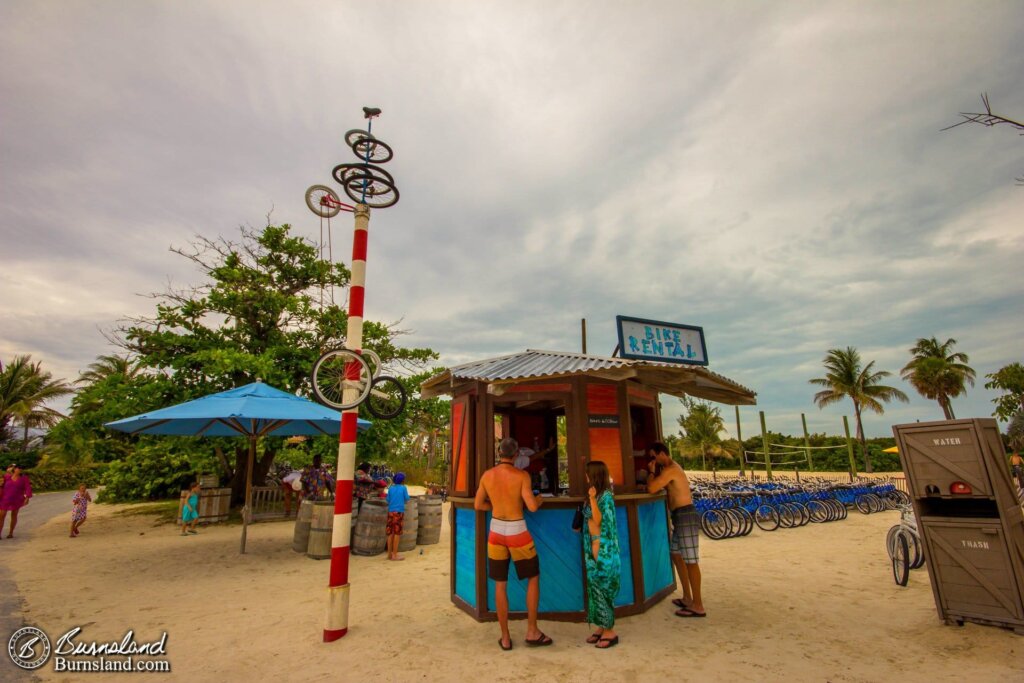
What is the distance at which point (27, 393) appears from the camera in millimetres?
29000

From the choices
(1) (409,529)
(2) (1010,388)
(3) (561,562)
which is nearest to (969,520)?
(3) (561,562)

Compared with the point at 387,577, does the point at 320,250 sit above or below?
above

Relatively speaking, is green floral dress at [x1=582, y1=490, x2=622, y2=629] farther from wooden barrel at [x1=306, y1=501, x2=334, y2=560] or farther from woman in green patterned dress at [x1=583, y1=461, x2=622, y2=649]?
wooden barrel at [x1=306, y1=501, x2=334, y2=560]

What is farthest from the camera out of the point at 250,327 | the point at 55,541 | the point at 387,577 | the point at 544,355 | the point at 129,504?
the point at 129,504

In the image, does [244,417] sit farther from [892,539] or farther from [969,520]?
[892,539]

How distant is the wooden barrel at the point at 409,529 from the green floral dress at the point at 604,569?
223 inches

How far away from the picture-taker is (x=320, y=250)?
1574cm

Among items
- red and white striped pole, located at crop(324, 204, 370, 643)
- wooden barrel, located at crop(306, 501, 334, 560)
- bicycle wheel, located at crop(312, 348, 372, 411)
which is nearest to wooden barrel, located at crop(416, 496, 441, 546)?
wooden barrel, located at crop(306, 501, 334, 560)

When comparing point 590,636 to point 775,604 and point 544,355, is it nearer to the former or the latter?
point 775,604

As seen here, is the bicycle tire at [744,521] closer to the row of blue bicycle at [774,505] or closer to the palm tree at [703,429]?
the row of blue bicycle at [774,505]

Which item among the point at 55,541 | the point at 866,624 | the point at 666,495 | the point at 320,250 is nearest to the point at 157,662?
the point at 666,495

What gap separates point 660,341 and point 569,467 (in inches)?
96.5

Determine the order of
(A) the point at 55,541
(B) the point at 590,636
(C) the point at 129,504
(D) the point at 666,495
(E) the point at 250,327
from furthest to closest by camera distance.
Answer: (C) the point at 129,504 → (E) the point at 250,327 → (A) the point at 55,541 → (D) the point at 666,495 → (B) the point at 590,636

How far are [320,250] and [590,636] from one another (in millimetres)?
14590
